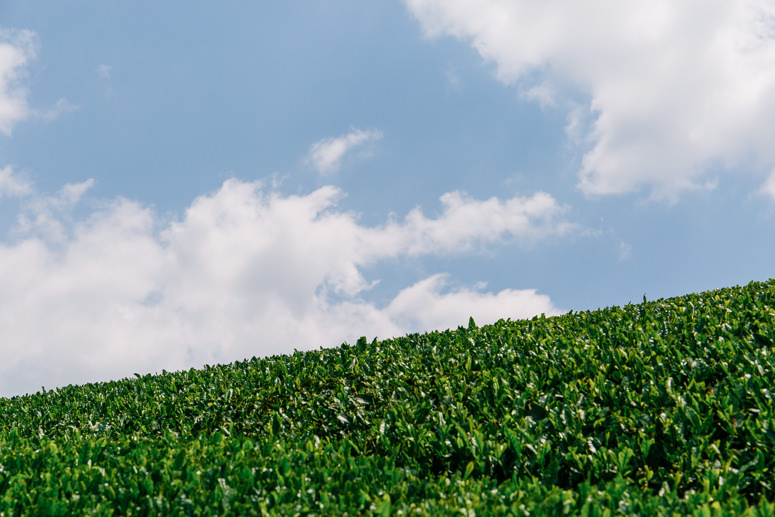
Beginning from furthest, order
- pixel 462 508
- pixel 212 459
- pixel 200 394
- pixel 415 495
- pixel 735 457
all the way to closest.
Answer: pixel 200 394 < pixel 212 459 < pixel 735 457 < pixel 415 495 < pixel 462 508

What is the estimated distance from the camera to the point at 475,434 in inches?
213

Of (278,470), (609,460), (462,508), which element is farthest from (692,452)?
(278,470)

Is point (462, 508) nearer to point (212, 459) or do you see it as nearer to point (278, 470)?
point (278, 470)

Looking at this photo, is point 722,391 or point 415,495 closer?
point 415,495

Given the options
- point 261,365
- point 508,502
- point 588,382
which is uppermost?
point 261,365

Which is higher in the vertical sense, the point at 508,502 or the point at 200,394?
the point at 200,394

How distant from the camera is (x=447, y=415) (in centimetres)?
628

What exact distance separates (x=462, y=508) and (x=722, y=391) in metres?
3.61

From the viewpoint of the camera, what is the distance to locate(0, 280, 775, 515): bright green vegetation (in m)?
4.29

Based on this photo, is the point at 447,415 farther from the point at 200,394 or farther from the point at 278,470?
the point at 200,394

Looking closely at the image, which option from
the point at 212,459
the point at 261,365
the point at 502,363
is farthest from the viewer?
the point at 261,365

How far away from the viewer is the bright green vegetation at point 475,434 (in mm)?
4293

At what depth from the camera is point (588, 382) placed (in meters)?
6.54

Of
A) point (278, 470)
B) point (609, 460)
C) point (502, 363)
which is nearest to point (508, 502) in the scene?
point (609, 460)
